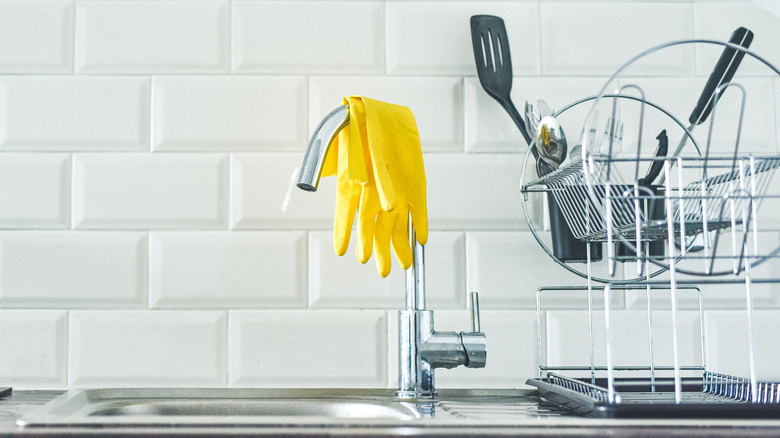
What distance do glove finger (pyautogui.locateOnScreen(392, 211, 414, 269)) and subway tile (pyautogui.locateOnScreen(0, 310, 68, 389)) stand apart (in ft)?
1.88

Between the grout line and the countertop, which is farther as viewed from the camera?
the grout line

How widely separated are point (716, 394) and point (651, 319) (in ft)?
0.61

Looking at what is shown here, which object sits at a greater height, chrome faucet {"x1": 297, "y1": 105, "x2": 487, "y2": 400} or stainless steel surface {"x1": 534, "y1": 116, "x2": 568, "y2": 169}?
stainless steel surface {"x1": 534, "y1": 116, "x2": 568, "y2": 169}

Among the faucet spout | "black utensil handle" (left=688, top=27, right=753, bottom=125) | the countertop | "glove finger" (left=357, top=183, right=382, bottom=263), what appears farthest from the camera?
"black utensil handle" (left=688, top=27, right=753, bottom=125)

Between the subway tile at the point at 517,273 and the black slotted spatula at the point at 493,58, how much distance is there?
0.17 m

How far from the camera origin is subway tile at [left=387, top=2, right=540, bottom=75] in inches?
48.7

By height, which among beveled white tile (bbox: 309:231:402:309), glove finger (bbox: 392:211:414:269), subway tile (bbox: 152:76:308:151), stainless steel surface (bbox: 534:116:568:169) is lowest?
beveled white tile (bbox: 309:231:402:309)

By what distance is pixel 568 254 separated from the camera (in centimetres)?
114

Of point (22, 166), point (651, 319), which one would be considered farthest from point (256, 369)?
point (651, 319)

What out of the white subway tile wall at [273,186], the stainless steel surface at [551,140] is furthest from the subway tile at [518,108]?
the stainless steel surface at [551,140]

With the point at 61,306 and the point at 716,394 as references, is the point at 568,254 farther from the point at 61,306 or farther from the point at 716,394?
the point at 61,306

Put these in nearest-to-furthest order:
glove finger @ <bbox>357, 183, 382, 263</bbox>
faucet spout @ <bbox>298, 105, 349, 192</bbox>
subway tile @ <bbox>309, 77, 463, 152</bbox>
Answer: faucet spout @ <bbox>298, 105, 349, 192</bbox> → glove finger @ <bbox>357, 183, 382, 263</bbox> → subway tile @ <bbox>309, 77, 463, 152</bbox>

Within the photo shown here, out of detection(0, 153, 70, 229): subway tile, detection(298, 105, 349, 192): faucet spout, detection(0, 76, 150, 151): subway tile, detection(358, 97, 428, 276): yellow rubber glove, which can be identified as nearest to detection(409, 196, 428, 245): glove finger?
detection(358, 97, 428, 276): yellow rubber glove

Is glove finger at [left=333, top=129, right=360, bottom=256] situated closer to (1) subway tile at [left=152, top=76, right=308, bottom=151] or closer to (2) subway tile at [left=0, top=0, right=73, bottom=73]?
(1) subway tile at [left=152, top=76, right=308, bottom=151]
